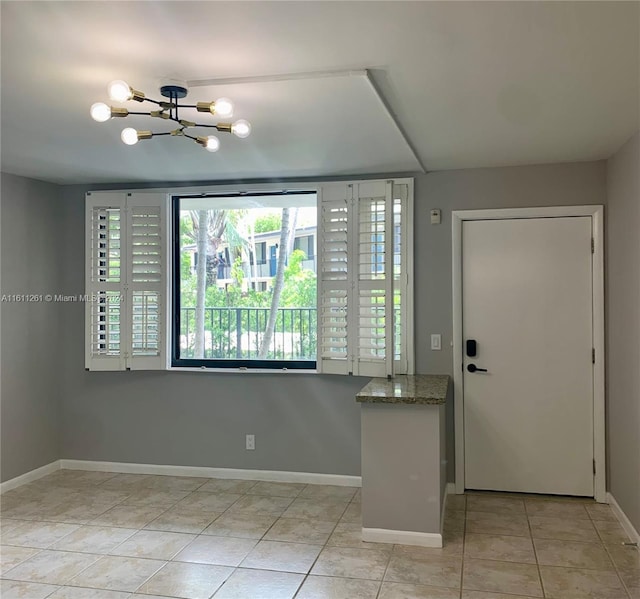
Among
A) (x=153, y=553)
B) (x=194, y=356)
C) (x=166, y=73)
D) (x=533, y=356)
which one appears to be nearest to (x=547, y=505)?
(x=533, y=356)

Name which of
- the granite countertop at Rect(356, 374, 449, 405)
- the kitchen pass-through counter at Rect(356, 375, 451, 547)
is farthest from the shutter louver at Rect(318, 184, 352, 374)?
the kitchen pass-through counter at Rect(356, 375, 451, 547)

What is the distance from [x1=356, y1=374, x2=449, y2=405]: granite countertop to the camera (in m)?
3.38

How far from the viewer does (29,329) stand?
184 inches

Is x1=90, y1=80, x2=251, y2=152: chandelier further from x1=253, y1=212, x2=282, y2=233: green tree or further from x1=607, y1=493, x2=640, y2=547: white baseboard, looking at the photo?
x1=607, y1=493, x2=640, y2=547: white baseboard

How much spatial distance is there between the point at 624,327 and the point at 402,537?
1865 millimetres

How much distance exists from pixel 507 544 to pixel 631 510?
2.58ft

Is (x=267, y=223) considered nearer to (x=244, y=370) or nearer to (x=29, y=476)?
(x=244, y=370)

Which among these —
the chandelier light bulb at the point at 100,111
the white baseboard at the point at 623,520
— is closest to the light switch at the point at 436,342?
the white baseboard at the point at 623,520

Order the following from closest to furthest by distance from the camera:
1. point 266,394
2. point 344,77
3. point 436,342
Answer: point 344,77 → point 436,342 → point 266,394

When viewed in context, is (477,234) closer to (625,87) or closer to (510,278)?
(510,278)

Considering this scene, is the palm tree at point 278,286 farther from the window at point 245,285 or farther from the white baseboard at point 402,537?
the white baseboard at point 402,537

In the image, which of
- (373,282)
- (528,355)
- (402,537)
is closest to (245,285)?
(373,282)

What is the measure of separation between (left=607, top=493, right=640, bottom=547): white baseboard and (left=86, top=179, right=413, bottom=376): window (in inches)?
63.1

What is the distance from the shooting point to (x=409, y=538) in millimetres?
3406
